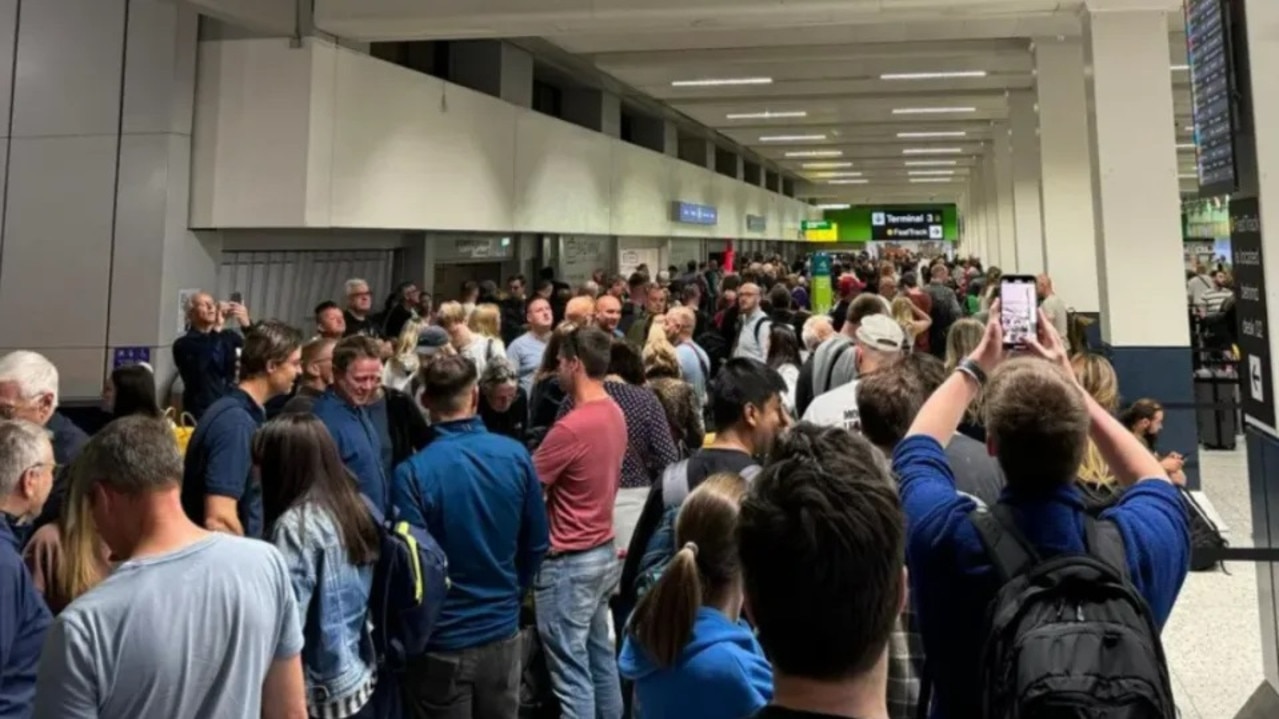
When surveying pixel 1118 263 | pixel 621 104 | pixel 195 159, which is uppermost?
pixel 621 104

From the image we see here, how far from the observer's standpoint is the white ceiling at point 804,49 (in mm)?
6445

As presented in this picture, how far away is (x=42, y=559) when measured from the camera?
2.20 m

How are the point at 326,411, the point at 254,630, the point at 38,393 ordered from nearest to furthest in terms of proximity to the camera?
the point at 254,630
the point at 38,393
the point at 326,411

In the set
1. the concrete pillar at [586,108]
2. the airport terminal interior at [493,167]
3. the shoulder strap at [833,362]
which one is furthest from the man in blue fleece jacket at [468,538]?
the concrete pillar at [586,108]

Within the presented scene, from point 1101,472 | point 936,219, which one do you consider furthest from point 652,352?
point 936,219

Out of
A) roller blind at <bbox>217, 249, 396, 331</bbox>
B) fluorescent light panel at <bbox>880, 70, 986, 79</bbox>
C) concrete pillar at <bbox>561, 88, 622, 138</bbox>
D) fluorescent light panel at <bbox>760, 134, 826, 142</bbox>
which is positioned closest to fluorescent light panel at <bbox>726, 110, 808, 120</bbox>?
fluorescent light panel at <bbox>760, 134, 826, 142</bbox>

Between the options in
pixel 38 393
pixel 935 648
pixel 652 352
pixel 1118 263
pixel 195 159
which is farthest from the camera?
pixel 1118 263

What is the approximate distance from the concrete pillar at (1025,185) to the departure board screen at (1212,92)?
9.40 meters

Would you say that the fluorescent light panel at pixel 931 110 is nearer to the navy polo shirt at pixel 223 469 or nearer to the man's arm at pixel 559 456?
the man's arm at pixel 559 456

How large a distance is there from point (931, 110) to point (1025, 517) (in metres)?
14.9

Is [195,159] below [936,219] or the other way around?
below

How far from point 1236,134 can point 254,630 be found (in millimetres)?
3681

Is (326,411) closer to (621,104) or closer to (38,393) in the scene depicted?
(38,393)

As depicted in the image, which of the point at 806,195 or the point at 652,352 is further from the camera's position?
the point at 806,195
